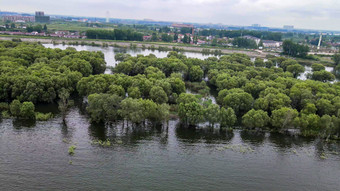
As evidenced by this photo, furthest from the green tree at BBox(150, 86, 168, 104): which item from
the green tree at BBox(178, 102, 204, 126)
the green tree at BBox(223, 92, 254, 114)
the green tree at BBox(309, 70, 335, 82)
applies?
the green tree at BBox(309, 70, 335, 82)

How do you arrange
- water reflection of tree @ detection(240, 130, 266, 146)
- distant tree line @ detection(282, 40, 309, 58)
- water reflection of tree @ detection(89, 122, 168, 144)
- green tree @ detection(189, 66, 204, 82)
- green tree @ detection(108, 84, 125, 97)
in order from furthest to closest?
distant tree line @ detection(282, 40, 309, 58), green tree @ detection(189, 66, 204, 82), green tree @ detection(108, 84, 125, 97), water reflection of tree @ detection(240, 130, 266, 146), water reflection of tree @ detection(89, 122, 168, 144)

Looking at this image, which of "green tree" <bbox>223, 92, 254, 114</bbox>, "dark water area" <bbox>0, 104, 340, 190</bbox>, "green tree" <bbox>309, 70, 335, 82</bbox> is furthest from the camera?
"green tree" <bbox>309, 70, 335, 82</bbox>

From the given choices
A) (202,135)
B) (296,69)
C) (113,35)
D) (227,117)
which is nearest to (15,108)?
(202,135)

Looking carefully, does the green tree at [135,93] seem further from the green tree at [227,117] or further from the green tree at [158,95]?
the green tree at [227,117]

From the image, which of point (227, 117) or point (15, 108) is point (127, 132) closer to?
point (227, 117)

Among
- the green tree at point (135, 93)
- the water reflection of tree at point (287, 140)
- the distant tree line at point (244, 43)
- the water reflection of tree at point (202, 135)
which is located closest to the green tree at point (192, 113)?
the water reflection of tree at point (202, 135)

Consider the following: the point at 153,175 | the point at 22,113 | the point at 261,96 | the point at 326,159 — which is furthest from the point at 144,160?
the point at 261,96

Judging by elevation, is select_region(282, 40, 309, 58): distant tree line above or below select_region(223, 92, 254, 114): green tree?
above

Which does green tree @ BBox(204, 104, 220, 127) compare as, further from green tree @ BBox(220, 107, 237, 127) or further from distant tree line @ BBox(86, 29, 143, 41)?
distant tree line @ BBox(86, 29, 143, 41)
